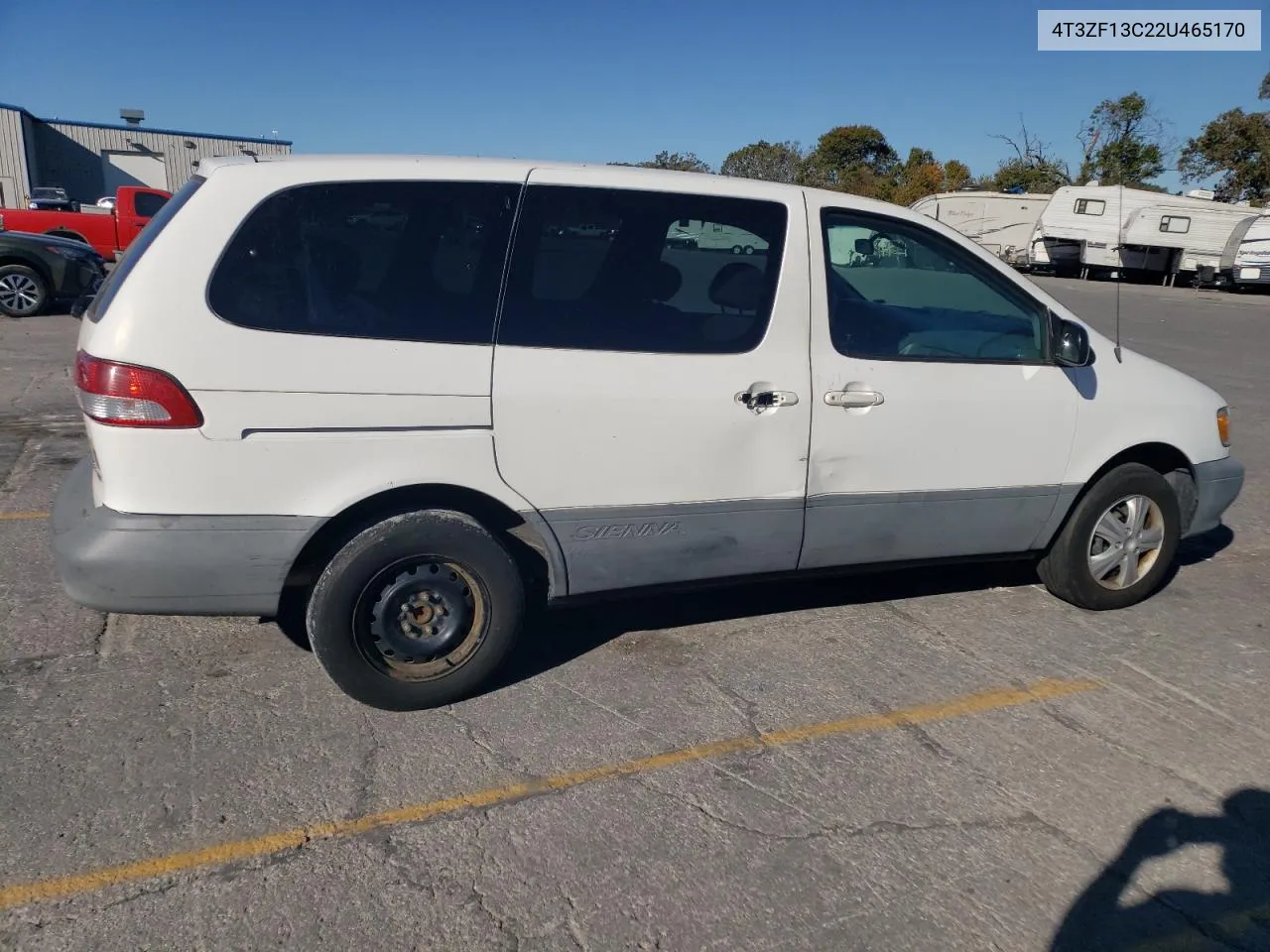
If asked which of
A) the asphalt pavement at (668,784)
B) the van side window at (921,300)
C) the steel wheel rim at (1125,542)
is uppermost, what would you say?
the van side window at (921,300)

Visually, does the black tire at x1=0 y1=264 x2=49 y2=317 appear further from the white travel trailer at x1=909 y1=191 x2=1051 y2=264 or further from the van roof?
the white travel trailer at x1=909 y1=191 x2=1051 y2=264

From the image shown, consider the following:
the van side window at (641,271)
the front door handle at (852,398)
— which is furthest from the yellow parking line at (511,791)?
the van side window at (641,271)

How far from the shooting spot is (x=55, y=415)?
8.12 metres

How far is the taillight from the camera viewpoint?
3074 millimetres

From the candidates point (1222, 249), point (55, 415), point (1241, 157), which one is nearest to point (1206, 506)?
point (55, 415)

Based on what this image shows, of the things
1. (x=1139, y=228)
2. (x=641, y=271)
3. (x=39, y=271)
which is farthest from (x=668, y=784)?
(x=1139, y=228)

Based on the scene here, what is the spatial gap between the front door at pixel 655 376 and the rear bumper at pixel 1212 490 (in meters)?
2.24

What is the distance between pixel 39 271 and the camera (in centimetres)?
1296

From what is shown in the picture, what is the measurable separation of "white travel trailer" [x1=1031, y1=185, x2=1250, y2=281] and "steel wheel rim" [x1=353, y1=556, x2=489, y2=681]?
29492 mm

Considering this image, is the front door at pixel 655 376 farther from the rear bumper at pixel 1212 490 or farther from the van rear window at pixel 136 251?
the rear bumper at pixel 1212 490

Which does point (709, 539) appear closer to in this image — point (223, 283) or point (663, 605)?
point (663, 605)

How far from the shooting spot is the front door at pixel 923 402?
3.90 metres

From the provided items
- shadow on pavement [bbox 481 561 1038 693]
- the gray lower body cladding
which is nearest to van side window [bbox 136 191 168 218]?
the gray lower body cladding

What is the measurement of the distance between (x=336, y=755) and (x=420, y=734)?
0.29 m
